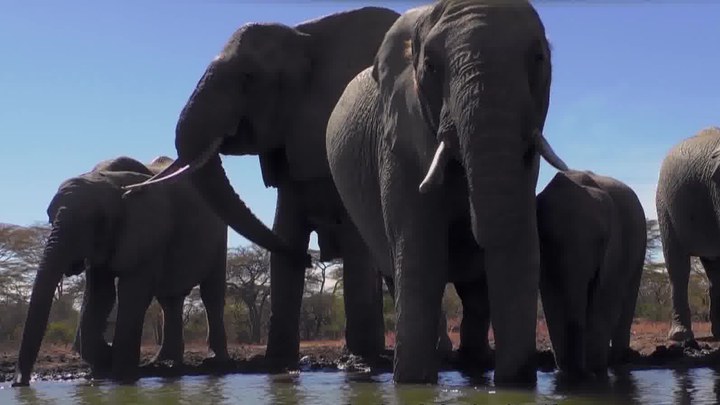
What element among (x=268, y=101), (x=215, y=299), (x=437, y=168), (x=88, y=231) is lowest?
(x=215, y=299)

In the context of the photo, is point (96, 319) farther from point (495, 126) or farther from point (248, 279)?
point (248, 279)

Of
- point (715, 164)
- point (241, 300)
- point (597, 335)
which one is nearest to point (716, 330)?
point (715, 164)

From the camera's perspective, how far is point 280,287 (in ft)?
26.2

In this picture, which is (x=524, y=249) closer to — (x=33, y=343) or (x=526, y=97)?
(x=526, y=97)

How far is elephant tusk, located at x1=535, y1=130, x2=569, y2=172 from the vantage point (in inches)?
174

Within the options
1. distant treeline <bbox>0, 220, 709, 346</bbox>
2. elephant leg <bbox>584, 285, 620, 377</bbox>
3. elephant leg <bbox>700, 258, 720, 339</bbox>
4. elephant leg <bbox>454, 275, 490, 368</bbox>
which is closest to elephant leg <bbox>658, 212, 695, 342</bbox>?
elephant leg <bbox>700, 258, 720, 339</bbox>

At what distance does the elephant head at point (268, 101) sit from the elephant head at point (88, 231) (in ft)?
2.38

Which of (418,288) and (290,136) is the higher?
(290,136)

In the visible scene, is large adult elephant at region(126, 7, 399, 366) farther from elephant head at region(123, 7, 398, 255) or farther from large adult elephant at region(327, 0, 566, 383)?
large adult elephant at region(327, 0, 566, 383)

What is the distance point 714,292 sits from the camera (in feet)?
33.6

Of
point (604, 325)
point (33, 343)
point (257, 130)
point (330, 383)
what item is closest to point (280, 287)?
point (257, 130)

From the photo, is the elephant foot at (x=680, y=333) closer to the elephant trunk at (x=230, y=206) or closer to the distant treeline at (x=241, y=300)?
the elephant trunk at (x=230, y=206)

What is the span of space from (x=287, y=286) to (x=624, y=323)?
2.36 metres

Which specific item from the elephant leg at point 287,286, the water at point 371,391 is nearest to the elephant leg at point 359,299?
the elephant leg at point 287,286
